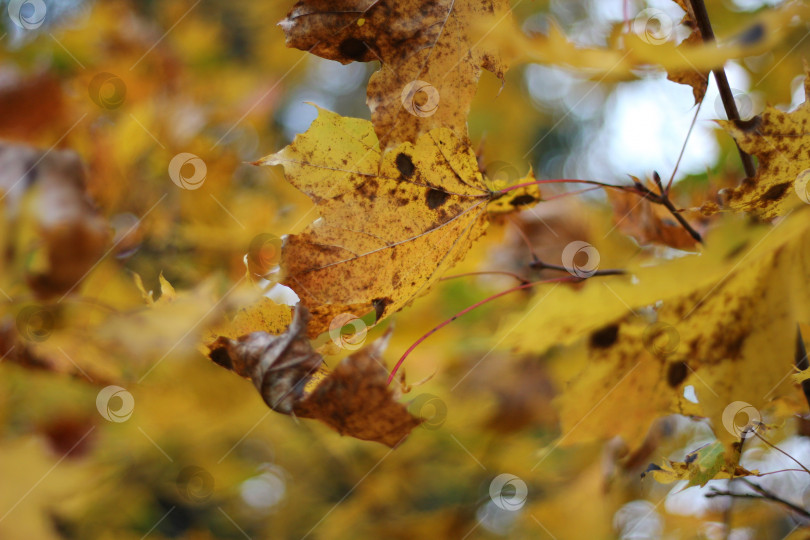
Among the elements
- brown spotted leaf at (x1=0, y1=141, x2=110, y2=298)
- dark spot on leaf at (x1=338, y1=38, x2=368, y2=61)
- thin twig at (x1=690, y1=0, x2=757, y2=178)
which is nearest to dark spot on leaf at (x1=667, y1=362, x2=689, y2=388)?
thin twig at (x1=690, y1=0, x2=757, y2=178)

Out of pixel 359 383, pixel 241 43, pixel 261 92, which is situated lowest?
pixel 359 383

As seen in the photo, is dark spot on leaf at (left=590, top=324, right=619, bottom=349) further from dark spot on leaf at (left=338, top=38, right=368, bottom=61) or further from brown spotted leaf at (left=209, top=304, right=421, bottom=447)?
dark spot on leaf at (left=338, top=38, right=368, bottom=61)

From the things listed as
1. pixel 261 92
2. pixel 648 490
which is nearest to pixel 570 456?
pixel 648 490

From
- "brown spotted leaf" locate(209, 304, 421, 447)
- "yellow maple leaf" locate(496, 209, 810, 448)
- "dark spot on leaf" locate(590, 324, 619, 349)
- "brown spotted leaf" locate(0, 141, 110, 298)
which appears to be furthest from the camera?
"brown spotted leaf" locate(0, 141, 110, 298)

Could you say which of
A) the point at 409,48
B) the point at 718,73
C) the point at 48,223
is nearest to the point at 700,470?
the point at 718,73

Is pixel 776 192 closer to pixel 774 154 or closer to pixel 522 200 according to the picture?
pixel 774 154

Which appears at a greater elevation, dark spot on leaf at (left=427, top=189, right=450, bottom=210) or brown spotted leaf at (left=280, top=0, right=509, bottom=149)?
brown spotted leaf at (left=280, top=0, right=509, bottom=149)

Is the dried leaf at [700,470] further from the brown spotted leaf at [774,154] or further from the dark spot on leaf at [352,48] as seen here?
the dark spot on leaf at [352,48]

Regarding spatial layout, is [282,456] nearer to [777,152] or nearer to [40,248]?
[40,248]
